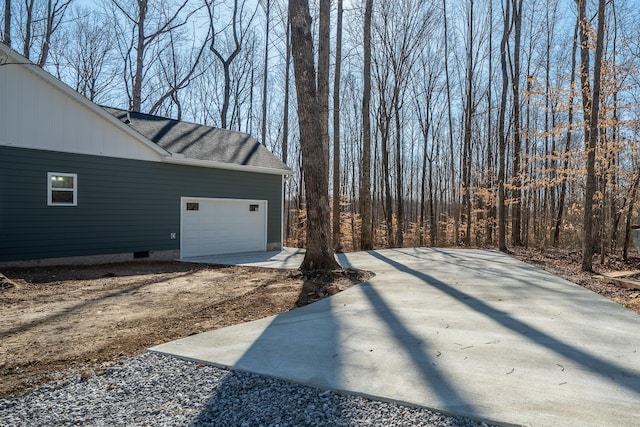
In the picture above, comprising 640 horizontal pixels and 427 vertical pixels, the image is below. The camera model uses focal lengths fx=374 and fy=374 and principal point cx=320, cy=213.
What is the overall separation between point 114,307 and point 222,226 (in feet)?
21.8

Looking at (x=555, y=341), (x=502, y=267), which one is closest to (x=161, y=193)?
(x=502, y=267)

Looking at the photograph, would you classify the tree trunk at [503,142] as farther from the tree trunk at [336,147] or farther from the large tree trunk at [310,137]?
the large tree trunk at [310,137]

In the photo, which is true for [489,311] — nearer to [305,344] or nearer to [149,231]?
[305,344]

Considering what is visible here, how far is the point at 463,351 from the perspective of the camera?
3035 millimetres

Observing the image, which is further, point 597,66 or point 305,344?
point 597,66

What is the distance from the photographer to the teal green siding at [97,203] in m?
7.91

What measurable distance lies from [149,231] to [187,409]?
8653 millimetres

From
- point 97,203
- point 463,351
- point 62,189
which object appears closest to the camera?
point 463,351

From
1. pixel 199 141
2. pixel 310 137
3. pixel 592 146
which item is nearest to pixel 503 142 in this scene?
pixel 592 146

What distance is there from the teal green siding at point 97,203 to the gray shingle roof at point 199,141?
53cm

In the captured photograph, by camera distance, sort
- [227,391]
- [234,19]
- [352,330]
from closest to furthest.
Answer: [227,391] → [352,330] → [234,19]

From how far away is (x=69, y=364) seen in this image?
2916 millimetres

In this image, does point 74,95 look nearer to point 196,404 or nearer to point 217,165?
point 217,165

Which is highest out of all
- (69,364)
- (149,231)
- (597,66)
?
(597,66)
